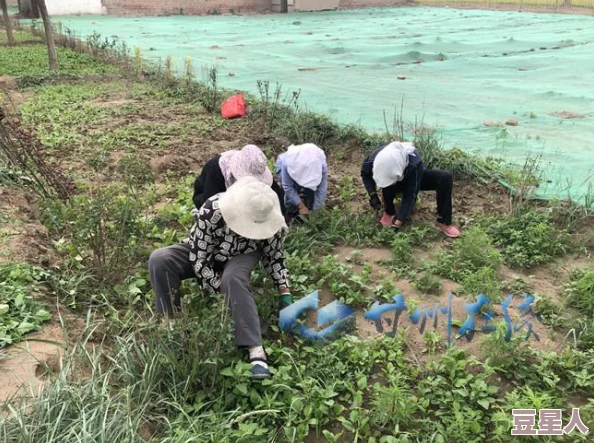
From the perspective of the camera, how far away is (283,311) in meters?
2.64

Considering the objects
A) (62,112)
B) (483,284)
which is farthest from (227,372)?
(62,112)

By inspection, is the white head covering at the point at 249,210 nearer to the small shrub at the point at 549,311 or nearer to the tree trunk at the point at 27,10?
the small shrub at the point at 549,311

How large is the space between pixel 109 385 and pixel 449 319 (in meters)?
1.69

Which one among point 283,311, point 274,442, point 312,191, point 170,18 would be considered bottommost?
point 274,442

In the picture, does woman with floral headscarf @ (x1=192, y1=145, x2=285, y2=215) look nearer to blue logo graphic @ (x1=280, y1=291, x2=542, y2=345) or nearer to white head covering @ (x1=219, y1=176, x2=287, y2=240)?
white head covering @ (x1=219, y1=176, x2=287, y2=240)

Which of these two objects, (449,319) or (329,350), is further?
(449,319)

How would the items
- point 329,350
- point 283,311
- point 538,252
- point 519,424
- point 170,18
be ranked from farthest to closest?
point 170,18 < point 538,252 < point 283,311 < point 329,350 < point 519,424

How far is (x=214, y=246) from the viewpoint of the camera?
257 centimetres

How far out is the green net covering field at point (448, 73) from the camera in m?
4.80

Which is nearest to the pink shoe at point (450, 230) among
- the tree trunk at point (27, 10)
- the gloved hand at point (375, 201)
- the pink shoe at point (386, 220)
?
the pink shoe at point (386, 220)

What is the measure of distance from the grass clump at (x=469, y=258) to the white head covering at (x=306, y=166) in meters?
1.00

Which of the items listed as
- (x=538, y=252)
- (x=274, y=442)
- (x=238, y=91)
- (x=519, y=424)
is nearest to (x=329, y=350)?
(x=274, y=442)

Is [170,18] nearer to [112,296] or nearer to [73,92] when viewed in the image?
[73,92]

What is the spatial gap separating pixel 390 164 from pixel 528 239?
3.46 feet
